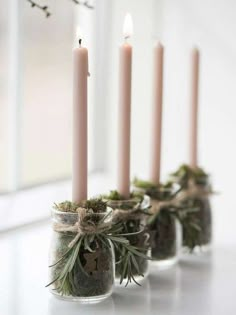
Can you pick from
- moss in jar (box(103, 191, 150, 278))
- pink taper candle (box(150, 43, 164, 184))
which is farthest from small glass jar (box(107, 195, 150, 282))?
pink taper candle (box(150, 43, 164, 184))

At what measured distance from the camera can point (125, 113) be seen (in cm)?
107

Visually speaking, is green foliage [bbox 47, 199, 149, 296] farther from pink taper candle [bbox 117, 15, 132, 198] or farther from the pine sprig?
pink taper candle [bbox 117, 15, 132, 198]

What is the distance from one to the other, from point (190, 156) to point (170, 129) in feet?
1.67

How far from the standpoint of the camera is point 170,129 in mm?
1848

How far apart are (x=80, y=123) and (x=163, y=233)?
261mm

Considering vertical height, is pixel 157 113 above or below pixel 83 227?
above

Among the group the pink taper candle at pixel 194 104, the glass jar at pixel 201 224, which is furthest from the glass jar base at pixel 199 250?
the pink taper candle at pixel 194 104

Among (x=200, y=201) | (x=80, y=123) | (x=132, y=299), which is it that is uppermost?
(x=80, y=123)

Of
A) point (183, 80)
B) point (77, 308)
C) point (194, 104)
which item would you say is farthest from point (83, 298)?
point (183, 80)

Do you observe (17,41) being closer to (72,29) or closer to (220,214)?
(72,29)

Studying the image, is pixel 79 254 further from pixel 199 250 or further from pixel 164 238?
Answer: pixel 199 250

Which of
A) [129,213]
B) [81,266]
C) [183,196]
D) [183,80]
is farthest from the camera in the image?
[183,80]

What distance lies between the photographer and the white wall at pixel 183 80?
1.73 meters

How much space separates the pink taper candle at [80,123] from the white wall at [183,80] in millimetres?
717
